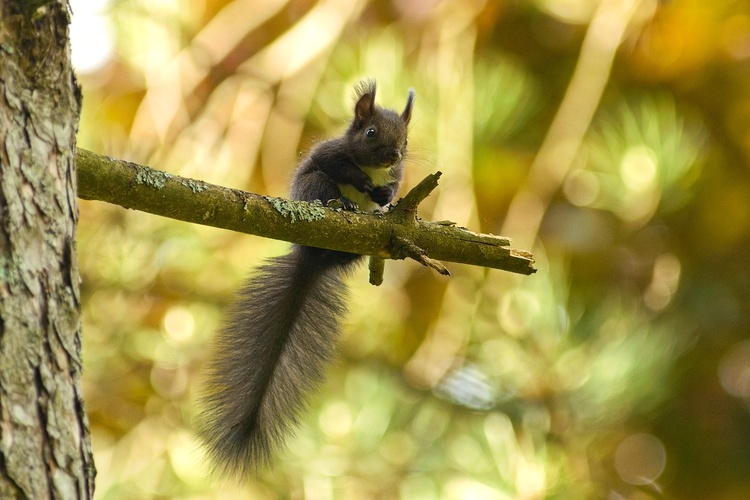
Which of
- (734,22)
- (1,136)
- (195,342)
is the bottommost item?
(1,136)

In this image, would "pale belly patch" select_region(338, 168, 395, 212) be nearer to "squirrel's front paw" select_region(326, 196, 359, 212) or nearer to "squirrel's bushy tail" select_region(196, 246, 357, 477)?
"squirrel's bushy tail" select_region(196, 246, 357, 477)

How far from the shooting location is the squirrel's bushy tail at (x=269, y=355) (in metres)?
2.07

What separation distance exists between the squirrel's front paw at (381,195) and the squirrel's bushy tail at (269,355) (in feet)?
0.80

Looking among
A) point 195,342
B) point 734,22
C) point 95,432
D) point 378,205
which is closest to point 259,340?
point 378,205

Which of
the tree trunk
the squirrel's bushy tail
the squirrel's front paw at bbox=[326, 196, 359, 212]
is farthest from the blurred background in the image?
the tree trunk

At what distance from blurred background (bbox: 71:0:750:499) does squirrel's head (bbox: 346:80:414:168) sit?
206 millimetres

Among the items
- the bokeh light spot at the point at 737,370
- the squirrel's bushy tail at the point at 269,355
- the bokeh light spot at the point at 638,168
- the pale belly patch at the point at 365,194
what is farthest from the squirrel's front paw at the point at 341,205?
the bokeh light spot at the point at 737,370

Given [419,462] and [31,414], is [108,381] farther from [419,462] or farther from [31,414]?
[31,414]

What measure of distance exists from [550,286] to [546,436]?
51 cm

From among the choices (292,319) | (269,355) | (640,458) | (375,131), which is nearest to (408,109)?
(375,131)

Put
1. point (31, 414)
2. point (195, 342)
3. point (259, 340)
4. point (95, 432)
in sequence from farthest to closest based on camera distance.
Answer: point (95, 432)
point (195, 342)
point (259, 340)
point (31, 414)

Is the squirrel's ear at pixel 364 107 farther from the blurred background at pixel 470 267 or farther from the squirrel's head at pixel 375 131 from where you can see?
the blurred background at pixel 470 267

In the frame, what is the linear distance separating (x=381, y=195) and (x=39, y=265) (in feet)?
5.54

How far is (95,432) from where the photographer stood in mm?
3396
